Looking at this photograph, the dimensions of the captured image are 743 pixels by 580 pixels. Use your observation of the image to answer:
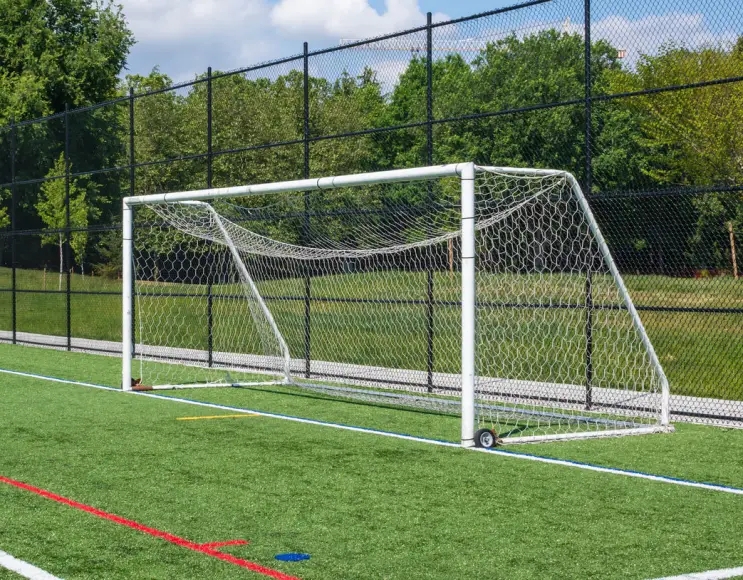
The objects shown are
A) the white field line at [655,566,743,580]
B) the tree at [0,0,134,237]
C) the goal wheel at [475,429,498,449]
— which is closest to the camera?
the white field line at [655,566,743,580]

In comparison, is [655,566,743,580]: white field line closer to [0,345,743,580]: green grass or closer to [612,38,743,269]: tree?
[0,345,743,580]: green grass

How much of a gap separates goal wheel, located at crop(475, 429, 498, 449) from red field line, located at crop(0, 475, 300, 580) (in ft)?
9.85

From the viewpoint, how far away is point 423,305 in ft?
37.1

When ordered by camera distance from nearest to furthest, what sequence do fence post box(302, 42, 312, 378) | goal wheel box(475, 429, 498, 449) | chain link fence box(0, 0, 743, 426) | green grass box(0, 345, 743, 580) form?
green grass box(0, 345, 743, 580), goal wheel box(475, 429, 498, 449), chain link fence box(0, 0, 743, 426), fence post box(302, 42, 312, 378)

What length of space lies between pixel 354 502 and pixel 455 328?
255 inches

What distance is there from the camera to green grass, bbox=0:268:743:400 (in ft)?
33.4

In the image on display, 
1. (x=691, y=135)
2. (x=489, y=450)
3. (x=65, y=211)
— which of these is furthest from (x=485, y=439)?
(x=65, y=211)

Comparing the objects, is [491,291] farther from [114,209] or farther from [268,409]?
[114,209]

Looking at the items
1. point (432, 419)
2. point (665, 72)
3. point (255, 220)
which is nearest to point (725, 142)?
point (665, 72)

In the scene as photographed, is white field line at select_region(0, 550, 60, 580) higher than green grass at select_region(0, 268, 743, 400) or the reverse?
the reverse

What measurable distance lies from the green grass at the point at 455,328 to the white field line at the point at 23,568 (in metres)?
5.45

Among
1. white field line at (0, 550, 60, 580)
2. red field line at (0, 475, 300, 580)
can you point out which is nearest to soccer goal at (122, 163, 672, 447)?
red field line at (0, 475, 300, 580)

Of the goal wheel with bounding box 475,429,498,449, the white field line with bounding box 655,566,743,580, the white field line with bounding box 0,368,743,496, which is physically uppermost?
the goal wheel with bounding box 475,429,498,449

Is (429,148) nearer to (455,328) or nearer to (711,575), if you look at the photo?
(455,328)
